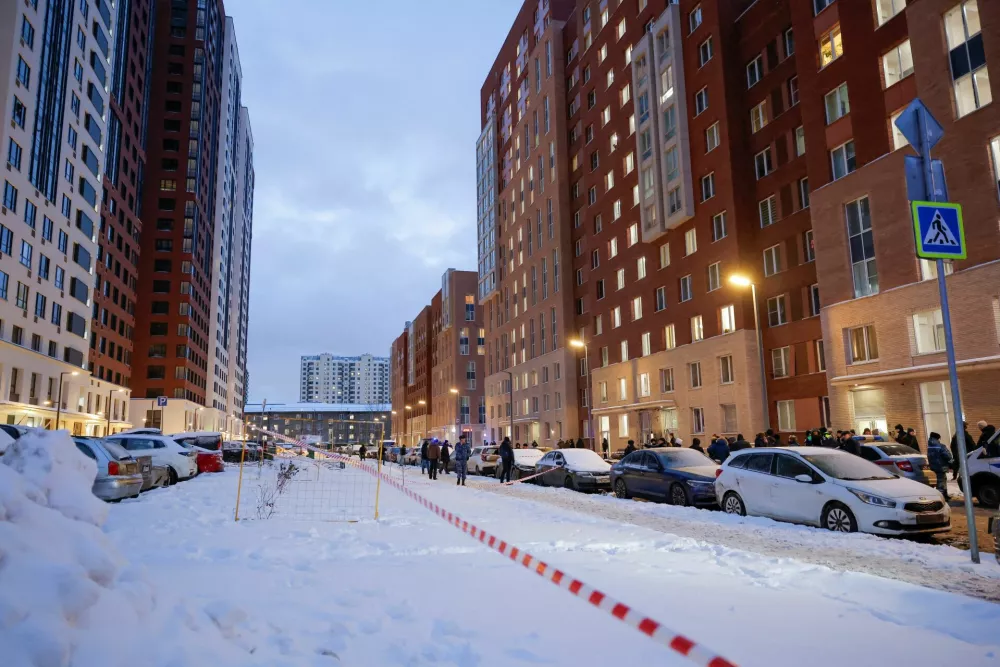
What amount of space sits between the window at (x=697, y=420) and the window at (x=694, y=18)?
76.0 feet

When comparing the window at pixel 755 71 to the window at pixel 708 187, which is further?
the window at pixel 708 187

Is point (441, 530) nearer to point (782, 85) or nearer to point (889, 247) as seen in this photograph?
point (889, 247)

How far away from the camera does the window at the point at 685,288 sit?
4131 centimetres

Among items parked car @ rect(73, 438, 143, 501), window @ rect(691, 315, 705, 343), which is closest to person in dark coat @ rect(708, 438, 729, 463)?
window @ rect(691, 315, 705, 343)

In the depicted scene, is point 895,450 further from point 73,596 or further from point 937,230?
point 73,596

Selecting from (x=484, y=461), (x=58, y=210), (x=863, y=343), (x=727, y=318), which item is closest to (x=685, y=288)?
(x=727, y=318)

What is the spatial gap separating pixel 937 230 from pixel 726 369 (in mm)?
29641

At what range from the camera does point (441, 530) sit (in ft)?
37.1

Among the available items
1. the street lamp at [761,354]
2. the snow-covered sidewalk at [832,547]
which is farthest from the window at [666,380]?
the snow-covered sidewalk at [832,547]

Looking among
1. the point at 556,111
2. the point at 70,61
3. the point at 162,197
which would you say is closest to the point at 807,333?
the point at 556,111

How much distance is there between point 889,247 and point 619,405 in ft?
78.8

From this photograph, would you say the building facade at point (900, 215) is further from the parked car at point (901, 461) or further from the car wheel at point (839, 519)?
the car wheel at point (839, 519)

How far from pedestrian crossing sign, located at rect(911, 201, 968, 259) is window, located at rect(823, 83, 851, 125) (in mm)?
23936

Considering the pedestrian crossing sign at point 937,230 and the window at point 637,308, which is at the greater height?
the window at point 637,308
